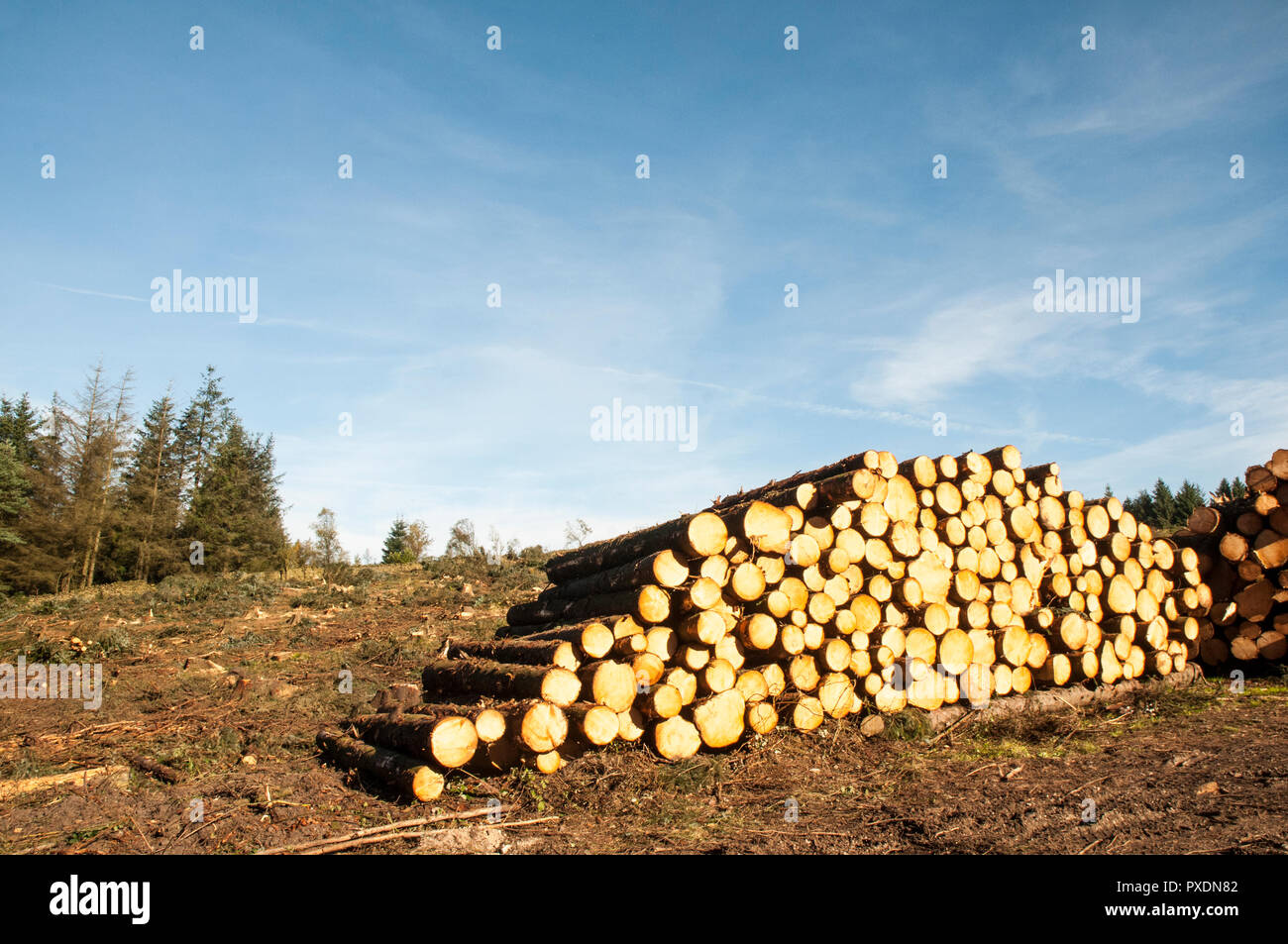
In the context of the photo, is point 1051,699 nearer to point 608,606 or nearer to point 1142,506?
point 608,606

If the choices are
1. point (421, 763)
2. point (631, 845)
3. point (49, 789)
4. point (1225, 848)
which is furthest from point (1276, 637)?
point (49, 789)

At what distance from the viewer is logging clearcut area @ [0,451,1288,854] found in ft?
17.1

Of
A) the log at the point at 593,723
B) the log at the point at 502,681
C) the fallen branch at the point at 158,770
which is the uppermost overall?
the log at the point at 502,681

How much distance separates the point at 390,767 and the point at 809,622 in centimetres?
411

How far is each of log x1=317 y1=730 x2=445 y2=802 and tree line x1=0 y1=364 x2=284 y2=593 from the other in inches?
1031

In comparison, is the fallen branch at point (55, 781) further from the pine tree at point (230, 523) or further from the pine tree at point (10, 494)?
the pine tree at point (230, 523)

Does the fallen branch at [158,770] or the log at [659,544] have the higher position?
the log at [659,544]

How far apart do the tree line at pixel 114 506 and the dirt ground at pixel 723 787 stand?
23545 millimetres

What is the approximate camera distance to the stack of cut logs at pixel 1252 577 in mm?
9914

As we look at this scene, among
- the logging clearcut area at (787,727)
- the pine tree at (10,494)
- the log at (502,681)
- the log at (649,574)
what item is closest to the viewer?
the logging clearcut area at (787,727)

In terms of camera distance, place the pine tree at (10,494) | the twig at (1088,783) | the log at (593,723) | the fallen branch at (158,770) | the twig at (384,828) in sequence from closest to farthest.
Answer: the twig at (384,828)
the twig at (1088,783)
the log at (593,723)
the fallen branch at (158,770)
the pine tree at (10,494)

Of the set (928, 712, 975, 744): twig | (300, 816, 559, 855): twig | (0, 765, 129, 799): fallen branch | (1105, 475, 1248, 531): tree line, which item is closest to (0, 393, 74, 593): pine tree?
(0, 765, 129, 799): fallen branch

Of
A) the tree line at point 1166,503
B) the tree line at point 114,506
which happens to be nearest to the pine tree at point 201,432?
the tree line at point 114,506
